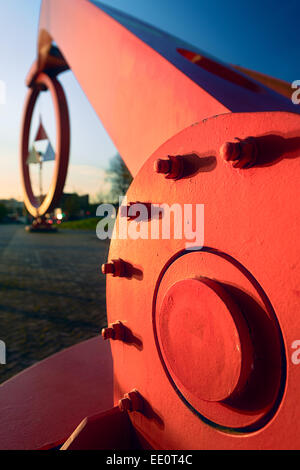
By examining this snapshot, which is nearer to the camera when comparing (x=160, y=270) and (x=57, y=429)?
(x=160, y=270)

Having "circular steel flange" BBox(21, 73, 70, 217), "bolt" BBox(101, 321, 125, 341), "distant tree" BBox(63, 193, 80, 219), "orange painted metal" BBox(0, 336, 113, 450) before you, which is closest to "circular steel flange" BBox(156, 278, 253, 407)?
"bolt" BBox(101, 321, 125, 341)

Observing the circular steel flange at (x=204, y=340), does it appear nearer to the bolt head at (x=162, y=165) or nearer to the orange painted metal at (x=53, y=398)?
the bolt head at (x=162, y=165)

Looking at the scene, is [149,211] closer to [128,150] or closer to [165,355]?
[165,355]

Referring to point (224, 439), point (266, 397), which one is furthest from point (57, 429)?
point (266, 397)

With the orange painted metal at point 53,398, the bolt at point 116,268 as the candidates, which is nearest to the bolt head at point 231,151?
the bolt at point 116,268

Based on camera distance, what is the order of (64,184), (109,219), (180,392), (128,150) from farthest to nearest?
(64,184)
(128,150)
(109,219)
(180,392)

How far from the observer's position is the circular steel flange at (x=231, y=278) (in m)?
0.60

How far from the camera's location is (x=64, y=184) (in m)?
3.29

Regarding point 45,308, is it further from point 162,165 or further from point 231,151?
point 231,151

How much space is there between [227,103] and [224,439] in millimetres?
972

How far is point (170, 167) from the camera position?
819 mm

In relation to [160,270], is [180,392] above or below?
below

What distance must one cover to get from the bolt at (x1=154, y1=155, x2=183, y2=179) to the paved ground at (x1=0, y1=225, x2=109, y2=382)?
8.18 feet

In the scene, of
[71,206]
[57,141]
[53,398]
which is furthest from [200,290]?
[71,206]
